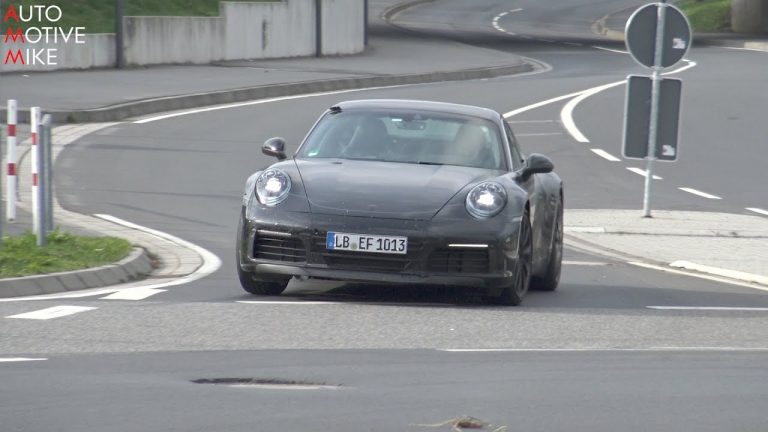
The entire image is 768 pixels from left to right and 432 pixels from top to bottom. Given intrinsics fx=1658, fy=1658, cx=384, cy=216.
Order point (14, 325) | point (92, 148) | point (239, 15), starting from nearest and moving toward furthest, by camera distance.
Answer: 1. point (14, 325)
2. point (92, 148)
3. point (239, 15)

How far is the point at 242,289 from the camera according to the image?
36.7 ft

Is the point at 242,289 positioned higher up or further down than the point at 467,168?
further down

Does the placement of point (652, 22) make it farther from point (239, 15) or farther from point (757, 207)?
point (239, 15)

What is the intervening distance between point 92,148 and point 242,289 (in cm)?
1099

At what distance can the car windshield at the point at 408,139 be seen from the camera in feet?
36.8

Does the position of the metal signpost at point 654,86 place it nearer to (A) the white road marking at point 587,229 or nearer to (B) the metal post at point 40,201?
(A) the white road marking at point 587,229

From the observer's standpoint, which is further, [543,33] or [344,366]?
[543,33]

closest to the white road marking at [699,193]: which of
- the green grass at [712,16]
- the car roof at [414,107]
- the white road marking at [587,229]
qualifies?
the white road marking at [587,229]

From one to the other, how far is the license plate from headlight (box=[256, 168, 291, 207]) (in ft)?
1.67

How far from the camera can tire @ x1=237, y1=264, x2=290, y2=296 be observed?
10.7 m

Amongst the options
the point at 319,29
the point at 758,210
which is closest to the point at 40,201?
the point at 758,210

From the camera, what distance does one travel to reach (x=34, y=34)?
3272 cm


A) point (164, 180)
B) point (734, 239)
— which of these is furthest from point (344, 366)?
point (164, 180)

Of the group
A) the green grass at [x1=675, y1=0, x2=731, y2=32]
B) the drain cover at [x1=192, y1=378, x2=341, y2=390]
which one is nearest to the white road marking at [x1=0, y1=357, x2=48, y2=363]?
the drain cover at [x1=192, y1=378, x2=341, y2=390]
